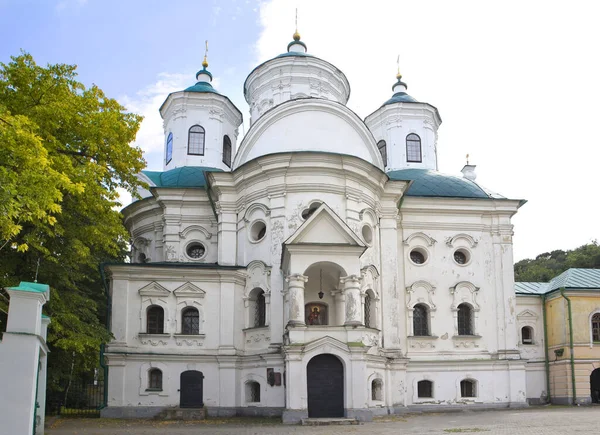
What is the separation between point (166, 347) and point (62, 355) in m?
5.28

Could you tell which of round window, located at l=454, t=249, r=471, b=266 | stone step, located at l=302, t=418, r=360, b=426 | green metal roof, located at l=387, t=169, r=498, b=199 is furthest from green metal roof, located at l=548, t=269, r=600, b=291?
stone step, located at l=302, t=418, r=360, b=426

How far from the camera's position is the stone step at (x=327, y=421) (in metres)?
19.3

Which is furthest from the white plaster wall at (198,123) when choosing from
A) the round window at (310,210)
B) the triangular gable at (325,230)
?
the triangular gable at (325,230)

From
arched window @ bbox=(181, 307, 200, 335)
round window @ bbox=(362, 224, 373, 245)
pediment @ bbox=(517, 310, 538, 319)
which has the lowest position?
arched window @ bbox=(181, 307, 200, 335)

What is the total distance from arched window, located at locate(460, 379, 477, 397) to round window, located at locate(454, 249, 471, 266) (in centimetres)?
487

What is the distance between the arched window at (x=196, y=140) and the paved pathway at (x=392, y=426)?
14.8m

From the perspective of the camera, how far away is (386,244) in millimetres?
25438

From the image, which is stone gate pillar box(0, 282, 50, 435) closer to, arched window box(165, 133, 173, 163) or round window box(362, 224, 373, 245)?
round window box(362, 224, 373, 245)

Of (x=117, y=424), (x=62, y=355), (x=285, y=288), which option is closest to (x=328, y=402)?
(x=285, y=288)

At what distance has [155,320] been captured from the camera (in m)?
24.0

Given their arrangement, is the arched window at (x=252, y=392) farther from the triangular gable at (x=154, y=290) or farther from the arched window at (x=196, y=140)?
the arched window at (x=196, y=140)

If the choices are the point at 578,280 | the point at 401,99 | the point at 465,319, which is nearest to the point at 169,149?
the point at 401,99

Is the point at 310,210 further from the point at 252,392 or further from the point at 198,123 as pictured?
the point at 198,123

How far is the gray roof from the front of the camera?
1158 inches
